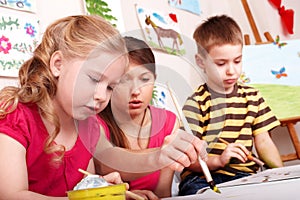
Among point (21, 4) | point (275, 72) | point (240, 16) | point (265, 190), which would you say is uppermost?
point (240, 16)

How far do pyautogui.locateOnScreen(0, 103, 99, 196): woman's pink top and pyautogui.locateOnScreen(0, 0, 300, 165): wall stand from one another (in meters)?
0.22

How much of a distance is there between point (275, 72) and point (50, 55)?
1.24m

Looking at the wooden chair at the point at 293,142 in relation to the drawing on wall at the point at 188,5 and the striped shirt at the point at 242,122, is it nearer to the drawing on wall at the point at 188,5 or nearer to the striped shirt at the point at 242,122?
the striped shirt at the point at 242,122

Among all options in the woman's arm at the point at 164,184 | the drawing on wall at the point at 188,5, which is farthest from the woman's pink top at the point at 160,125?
the drawing on wall at the point at 188,5

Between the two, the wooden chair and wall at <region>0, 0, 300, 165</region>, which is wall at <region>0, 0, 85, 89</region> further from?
the wooden chair

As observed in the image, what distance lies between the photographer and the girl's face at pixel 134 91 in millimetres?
896

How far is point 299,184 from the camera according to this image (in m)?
0.85

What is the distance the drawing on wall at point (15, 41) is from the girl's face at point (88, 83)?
27cm

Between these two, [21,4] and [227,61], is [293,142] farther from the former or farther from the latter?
[21,4]

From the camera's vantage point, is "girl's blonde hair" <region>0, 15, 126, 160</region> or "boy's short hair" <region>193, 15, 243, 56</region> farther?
"boy's short hair" <region>193, 15, 243, 56</region>

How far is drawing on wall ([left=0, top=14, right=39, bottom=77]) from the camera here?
1241 mm

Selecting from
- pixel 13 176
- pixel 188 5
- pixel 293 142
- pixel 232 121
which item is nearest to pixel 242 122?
pixel 232 121

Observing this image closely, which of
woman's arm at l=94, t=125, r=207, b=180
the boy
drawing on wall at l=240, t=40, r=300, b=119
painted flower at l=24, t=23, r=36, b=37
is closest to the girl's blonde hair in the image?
woman's arm at l=94, t=125, r=207, b=180

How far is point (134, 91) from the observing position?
0.91 meters
